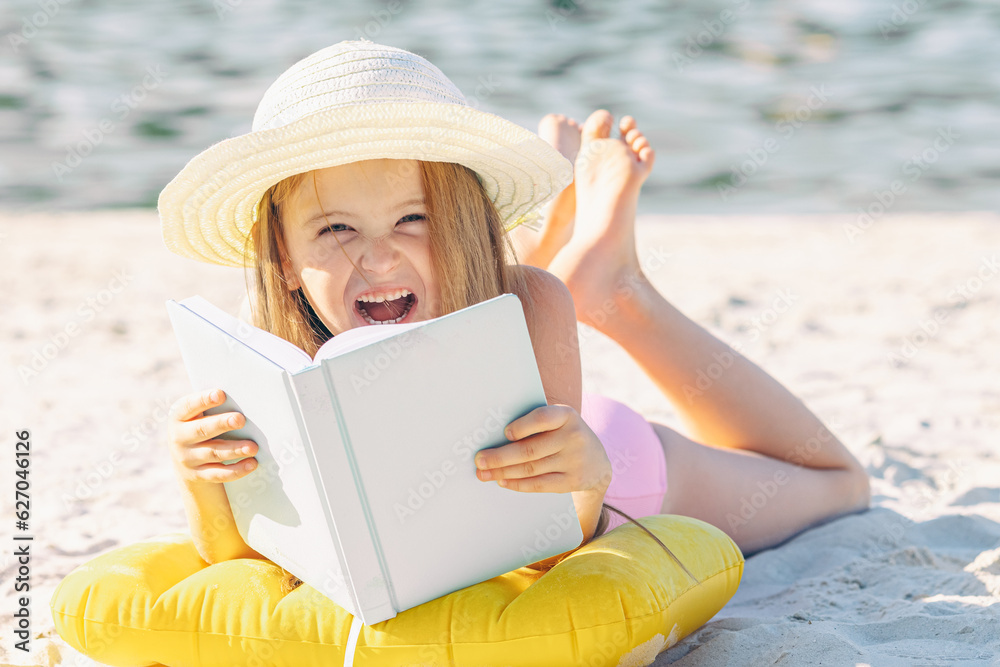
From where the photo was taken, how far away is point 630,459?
7.33 ft

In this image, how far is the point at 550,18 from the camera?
11.3m

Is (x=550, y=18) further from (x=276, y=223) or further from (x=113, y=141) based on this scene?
(x=276, y=223)

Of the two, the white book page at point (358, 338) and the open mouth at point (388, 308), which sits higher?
the open mouth at point (388, 308)

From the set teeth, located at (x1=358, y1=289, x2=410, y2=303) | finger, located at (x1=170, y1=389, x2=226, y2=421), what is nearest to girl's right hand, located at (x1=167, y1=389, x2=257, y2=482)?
finger, located at (x1=170, y1=389, x2=226, y2=421)

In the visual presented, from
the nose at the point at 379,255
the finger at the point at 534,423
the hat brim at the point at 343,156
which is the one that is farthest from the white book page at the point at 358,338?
the hat brim at the point at 343,156

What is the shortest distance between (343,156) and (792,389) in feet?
7.04

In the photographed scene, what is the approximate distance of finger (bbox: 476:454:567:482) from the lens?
1.40 meters

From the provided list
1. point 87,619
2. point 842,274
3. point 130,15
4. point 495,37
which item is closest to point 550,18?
point 495,37

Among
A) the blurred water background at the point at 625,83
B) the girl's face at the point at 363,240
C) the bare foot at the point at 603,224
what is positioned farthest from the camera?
the blurred water background at the point at 625,83

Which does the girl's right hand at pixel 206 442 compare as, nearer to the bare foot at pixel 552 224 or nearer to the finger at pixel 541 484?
the finger at pixel 541 484

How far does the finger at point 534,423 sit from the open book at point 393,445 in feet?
0.05

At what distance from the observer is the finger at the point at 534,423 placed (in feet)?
4.55

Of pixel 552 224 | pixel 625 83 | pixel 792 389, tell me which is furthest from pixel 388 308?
pixel 625 83

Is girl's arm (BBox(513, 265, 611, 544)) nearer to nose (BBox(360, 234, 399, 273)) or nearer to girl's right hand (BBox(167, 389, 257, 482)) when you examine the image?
nose (BBox(360, 234, 399, 273))
